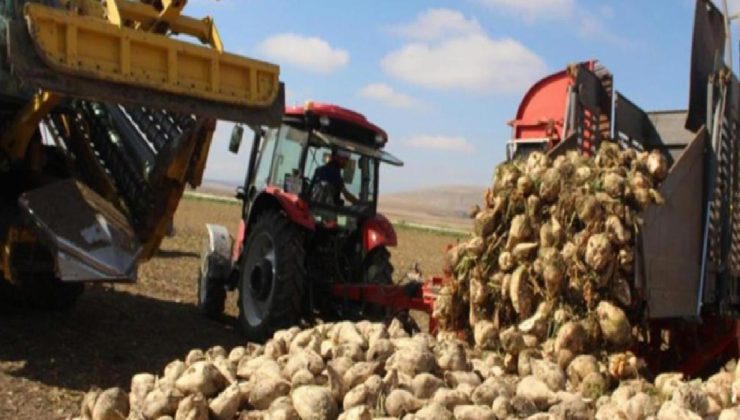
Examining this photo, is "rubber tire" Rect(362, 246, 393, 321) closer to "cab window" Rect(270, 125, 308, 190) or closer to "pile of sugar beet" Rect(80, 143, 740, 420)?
"cab window" Rect(270, 125, 308, 190)

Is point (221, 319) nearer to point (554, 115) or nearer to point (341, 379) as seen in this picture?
point (554, 115)

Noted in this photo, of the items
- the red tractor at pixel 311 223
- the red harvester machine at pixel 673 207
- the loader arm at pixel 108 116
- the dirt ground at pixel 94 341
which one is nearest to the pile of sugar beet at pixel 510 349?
the red harvester machine at pixel 673 207

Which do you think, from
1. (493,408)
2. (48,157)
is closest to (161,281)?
(48,157)

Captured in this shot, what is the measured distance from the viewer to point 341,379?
3.59 meters

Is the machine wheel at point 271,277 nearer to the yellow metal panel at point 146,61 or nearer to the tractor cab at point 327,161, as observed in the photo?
the tractor cab at point 327,161

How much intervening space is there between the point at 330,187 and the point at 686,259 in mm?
4085

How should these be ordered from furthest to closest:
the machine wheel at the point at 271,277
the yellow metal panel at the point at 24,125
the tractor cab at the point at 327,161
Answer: the tractor cab at the point at 327,161 → the machine wheel at the point at 271,277 → the yellow metal panel at the point at 24,125

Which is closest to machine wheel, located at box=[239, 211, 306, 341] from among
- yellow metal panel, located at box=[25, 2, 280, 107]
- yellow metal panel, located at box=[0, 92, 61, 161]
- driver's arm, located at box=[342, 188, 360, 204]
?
driver's arm, located at box=[342, 188, 360, 204]

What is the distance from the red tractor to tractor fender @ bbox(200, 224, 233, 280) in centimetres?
21

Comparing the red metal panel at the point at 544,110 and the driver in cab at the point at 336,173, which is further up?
the red metal panel at the point at 544,110

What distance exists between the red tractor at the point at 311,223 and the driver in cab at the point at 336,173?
0.01 meters

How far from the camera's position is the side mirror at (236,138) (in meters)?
8.22

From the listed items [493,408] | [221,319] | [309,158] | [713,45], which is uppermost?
[713,45]

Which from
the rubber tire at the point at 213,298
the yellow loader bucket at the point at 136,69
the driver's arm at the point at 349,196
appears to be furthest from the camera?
the rubber tire at the point at 213,298
